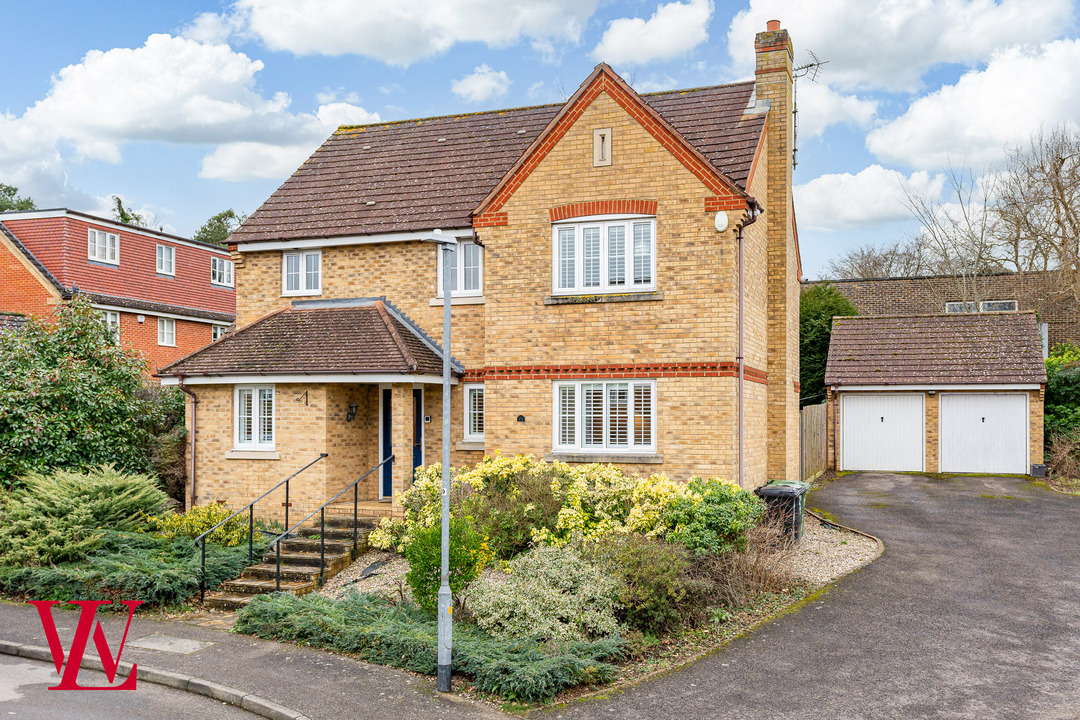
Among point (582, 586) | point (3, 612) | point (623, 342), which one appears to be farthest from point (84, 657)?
point (623, 342)

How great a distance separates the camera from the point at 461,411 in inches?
655

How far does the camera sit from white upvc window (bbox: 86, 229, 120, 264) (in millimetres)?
29188

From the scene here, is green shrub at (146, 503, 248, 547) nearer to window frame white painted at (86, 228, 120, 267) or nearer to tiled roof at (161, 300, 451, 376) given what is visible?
tiled roof at (161, 300, 451, 376)

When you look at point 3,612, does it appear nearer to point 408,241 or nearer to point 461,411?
point 461,411

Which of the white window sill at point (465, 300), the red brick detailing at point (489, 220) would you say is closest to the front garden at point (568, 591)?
the white window sill at point (465, 300)

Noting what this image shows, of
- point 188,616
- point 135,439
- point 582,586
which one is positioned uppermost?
point 135,439

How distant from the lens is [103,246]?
29.8 m

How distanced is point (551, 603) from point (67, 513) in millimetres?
8368

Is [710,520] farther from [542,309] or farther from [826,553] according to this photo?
[542,309]

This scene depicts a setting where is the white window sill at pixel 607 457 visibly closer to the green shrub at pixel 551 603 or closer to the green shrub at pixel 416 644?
the green shrub at pixel 551 603

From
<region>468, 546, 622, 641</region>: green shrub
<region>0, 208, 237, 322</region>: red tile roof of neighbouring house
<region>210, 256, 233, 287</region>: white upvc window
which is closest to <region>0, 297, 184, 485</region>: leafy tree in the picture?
<region>0, 208, 237, 322</region>: red tile roof of neighbouring house

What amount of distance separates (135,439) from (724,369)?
1148 centimetres

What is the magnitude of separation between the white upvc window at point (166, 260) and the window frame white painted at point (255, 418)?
18.0m

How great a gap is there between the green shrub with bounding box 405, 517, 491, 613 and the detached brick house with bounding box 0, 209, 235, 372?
62.1 ft
